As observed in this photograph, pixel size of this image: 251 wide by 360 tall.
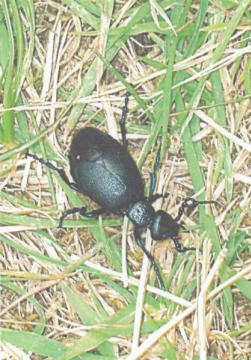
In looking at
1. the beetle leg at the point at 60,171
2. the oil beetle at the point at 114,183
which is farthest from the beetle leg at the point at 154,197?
the beetle leg at the point at 60,171

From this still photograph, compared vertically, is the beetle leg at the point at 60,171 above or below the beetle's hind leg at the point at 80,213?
above

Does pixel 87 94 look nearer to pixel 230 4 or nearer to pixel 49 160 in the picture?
pixel 49 160

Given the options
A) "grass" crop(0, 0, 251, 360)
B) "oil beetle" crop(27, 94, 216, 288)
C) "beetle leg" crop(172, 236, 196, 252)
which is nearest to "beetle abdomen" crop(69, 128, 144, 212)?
"oil beetle" crop(27, 94, 216, 288)

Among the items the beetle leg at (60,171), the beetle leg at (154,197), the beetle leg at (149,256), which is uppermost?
the beetle leg at (60,171)

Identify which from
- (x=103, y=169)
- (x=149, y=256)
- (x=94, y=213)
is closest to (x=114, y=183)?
(x=103, y=169)

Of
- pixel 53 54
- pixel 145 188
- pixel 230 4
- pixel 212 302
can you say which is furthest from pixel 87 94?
pixel 212 302

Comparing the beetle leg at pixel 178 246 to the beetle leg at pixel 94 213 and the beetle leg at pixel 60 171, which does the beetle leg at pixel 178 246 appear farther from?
the beetle leg at pixel 60 171

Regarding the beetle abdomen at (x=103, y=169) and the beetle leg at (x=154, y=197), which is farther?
the beetle leg at (x=154, y=197)
